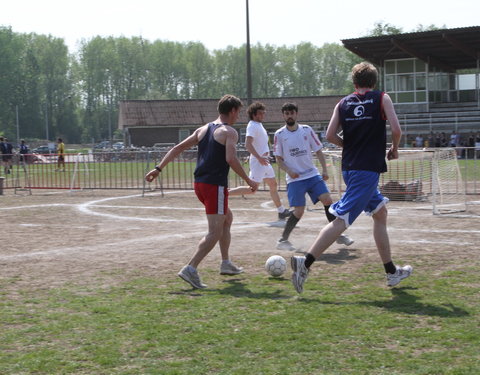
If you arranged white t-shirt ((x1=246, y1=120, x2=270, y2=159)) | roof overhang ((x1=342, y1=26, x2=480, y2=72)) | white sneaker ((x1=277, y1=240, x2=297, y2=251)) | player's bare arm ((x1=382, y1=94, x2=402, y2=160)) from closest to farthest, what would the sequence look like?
player's bare arm ((x1=382, y1=94, x2=402, y2=160)) → white sneaker ((x1=277, y1=240, x2=297, y2=251)) → white t-shirt ((x1=246, y1=120, x2=270, y2=159)) → roof overhang ((x1=342, y1=26, x2=480, y2=72))

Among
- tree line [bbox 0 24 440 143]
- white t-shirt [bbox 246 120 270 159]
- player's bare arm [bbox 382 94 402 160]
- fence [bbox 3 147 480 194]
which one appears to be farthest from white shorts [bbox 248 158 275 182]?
tree line [bbox 0 24 440 143]

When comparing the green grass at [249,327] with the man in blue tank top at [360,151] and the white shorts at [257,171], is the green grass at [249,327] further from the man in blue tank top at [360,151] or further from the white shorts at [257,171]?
the white shorts at [257,171]

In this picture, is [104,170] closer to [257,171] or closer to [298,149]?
[257,171]

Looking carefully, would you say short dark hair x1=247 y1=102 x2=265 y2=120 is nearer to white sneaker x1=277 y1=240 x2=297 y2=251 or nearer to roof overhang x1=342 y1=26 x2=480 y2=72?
white sneaker x1=277 y1=240 x2=297 y2=251

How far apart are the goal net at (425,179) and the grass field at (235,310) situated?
2.91 m

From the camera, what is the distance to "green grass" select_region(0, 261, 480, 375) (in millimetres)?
4340

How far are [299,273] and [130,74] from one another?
130634 millimetres

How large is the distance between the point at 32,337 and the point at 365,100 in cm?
342

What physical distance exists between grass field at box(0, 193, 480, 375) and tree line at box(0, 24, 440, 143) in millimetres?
116424

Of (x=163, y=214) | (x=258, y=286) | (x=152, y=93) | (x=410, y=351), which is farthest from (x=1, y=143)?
(x=152, y=93)

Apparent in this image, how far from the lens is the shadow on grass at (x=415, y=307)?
214 inches

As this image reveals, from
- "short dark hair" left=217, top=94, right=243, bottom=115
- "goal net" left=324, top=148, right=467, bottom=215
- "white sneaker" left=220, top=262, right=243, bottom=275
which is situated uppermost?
"short dark hair" left=217, top=94, right=243, bottom=115

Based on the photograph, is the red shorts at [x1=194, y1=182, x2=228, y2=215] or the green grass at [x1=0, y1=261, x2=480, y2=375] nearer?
the green grass at [x1=0, y1=261, x2=480, y2=375]

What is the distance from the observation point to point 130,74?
13300cm
